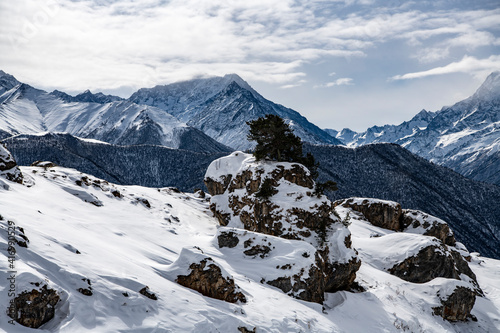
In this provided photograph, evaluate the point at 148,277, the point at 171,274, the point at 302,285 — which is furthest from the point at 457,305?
the point at 148,277

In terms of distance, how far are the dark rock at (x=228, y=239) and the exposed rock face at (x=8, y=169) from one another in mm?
20281

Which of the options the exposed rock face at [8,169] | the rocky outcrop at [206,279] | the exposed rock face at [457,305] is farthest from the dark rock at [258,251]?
the exposed rock face at [8,169]

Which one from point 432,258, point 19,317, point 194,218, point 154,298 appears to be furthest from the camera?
point 194,218

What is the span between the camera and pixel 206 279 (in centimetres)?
1761

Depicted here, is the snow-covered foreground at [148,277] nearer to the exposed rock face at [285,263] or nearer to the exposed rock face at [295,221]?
the exposed rock face at [285,263]

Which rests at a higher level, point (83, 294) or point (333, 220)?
point (333, 220)

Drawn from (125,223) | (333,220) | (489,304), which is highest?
(333,220)

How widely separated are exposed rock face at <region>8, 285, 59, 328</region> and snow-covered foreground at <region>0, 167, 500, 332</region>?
0.25m

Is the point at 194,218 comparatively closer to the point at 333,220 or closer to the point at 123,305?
the point at 333,220

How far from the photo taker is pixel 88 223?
2502cm

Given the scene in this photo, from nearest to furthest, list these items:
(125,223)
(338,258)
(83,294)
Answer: (83,294) < (338,258) < (125,223)

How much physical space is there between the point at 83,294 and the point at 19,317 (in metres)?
2.22

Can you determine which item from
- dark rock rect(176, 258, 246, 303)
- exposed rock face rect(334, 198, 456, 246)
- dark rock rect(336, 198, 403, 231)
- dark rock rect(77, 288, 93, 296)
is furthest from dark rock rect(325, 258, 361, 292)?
exposed rock face rect(334, 198, 456, 246)

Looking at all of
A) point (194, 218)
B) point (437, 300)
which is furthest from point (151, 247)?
point (437, 300)
